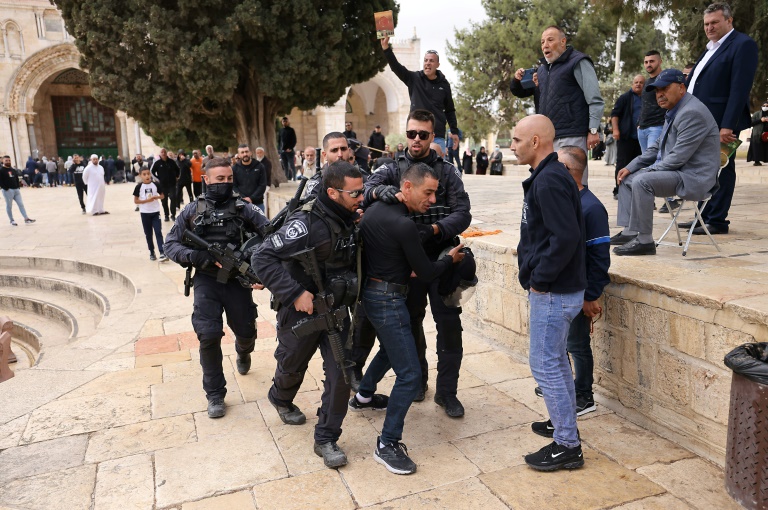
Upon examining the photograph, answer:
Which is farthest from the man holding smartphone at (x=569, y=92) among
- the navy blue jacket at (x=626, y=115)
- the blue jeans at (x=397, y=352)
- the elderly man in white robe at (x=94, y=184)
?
the elderly man in white robe at (x=94, y=184)

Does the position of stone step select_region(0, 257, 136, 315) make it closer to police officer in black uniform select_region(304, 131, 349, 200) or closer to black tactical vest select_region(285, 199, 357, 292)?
police officer in black uniform select_region(304, 131, 349, 200)

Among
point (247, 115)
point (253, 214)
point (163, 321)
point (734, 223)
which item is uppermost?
point (247, 115)

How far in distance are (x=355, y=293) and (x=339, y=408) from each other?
2.39 ft

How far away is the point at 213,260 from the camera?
4305 mm

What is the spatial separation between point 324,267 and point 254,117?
12168 millimetres

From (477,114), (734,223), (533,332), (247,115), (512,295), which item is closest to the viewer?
(533,332)

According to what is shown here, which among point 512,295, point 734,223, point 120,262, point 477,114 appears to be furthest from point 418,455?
point 477,114

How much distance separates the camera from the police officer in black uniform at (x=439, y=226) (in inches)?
154

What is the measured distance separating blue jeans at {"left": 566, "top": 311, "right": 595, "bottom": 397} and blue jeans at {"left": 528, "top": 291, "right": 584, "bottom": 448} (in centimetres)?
63

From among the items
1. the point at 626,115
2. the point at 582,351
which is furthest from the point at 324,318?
the point at 626,115

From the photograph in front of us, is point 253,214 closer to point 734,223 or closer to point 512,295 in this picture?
point 512,295

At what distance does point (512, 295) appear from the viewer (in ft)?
17.1

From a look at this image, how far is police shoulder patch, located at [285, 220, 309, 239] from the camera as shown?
3367 millimetres

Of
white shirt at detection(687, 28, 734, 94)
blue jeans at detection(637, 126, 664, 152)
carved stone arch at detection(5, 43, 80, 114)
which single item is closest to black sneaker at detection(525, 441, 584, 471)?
white shirt at detection(687, 28, 734, 94)
